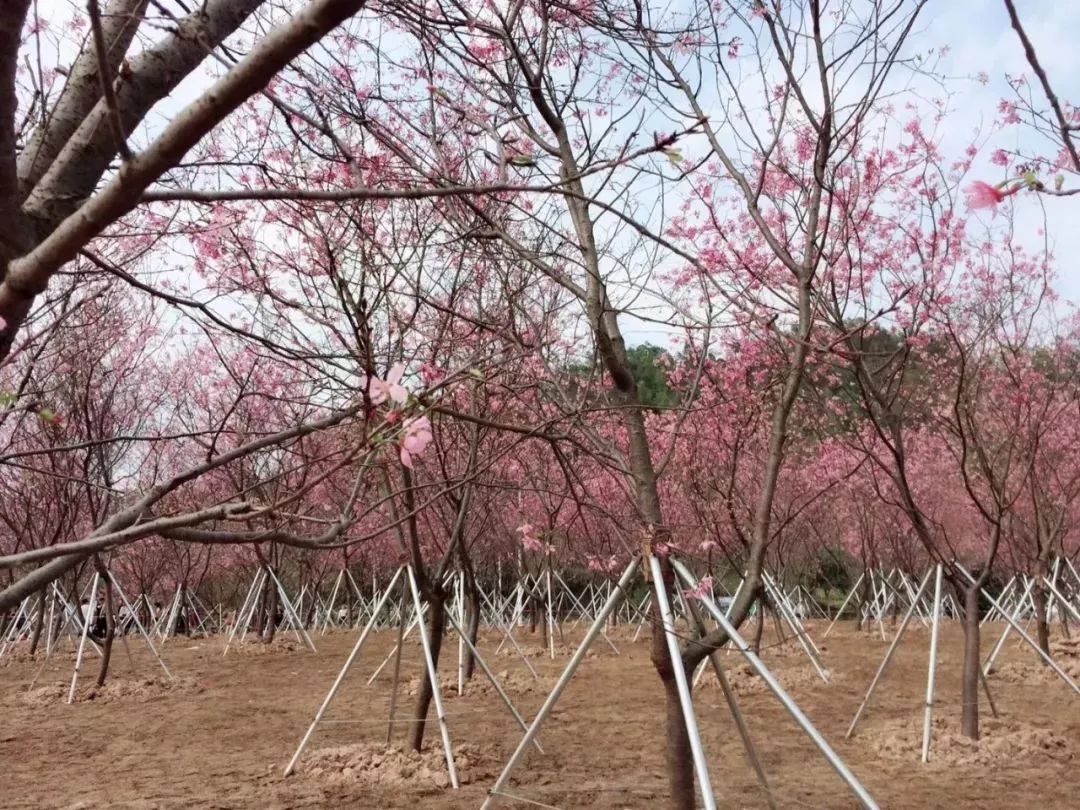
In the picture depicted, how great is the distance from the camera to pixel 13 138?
4.51 feet

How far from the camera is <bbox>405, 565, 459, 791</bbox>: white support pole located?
4.77 metres

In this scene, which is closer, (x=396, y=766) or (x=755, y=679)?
(x=396, y=766)

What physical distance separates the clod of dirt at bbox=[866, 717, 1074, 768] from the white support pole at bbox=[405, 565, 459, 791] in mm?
2969

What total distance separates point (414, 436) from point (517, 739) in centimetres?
502

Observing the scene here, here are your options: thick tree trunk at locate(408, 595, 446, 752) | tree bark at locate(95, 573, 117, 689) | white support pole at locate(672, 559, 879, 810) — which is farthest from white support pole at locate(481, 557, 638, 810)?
tree bark at locate(95, 573, 117, 689)

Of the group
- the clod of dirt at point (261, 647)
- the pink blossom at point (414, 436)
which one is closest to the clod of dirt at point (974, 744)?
the pink blossom at point (414, 436)

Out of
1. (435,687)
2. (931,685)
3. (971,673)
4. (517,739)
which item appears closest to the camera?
(435,687)

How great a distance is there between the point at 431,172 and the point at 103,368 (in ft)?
21.1

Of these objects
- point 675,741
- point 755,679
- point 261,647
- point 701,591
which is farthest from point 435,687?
point 261,647

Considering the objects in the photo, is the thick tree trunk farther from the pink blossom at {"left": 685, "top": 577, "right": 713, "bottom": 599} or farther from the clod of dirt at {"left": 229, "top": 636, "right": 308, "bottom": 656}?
the clod of dirt at {"left": 229, "top": 636, "right": 308, "bottom": 656}

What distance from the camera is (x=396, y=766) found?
506 centimetres

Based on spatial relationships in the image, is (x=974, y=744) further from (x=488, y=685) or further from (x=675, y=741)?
(x=488, y=685)

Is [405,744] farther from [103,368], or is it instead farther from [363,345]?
[103,368]

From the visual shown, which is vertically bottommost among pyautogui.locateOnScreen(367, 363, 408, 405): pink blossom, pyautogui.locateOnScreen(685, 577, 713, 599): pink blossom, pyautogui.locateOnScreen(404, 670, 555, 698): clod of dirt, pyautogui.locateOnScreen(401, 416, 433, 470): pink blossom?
pyautogui.locateOnScreen(404, 670, 555, 698): clod of dirt
